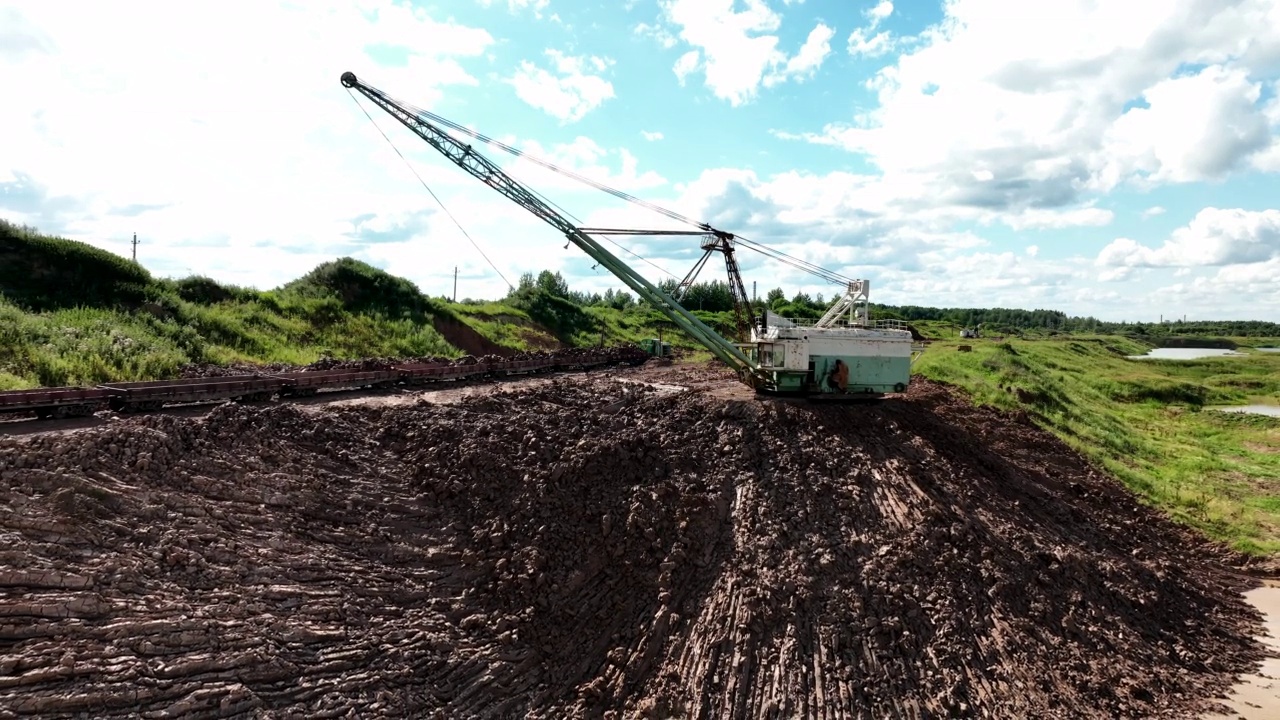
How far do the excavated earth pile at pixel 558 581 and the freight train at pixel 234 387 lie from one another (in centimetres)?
225

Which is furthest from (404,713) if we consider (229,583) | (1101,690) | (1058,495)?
(1058,495)

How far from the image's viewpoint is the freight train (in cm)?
1202

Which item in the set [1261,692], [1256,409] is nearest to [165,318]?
[1261,692]

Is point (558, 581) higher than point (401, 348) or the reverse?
the reverse

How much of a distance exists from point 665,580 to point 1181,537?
50.4 feet

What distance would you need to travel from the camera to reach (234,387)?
591 inches

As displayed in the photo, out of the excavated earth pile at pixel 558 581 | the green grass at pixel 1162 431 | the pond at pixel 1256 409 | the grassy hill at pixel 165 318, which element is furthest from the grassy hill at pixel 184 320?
the pond at pixel 1256 409

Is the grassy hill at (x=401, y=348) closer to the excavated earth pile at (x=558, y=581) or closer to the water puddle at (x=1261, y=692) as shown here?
the water puddle at (x=1261, y=692)

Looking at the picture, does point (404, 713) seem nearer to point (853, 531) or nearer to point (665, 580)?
point (665, 580)

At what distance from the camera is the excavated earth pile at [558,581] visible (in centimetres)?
845

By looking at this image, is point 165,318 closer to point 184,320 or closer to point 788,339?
point 184,320

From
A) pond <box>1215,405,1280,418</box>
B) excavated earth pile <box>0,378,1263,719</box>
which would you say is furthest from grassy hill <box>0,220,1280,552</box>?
excavated earth pile <box>0,378,1263,719</box>

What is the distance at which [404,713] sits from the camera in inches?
352

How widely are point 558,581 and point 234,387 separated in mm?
9007
